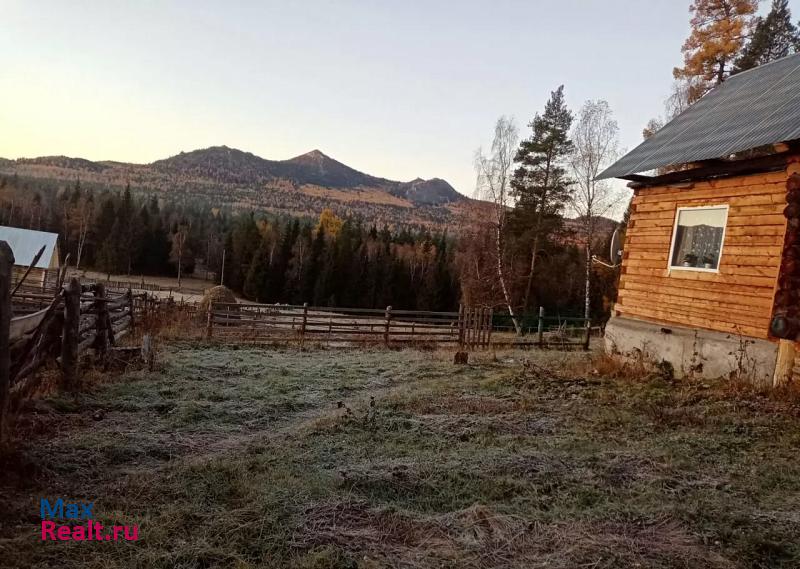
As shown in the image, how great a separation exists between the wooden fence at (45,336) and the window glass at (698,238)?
35.4 feet

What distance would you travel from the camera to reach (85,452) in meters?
4.81

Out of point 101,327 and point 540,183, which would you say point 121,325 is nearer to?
point 101,327

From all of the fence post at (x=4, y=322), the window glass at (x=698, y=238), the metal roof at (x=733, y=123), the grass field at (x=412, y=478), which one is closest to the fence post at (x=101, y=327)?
the grass field at (x=412, y=478)

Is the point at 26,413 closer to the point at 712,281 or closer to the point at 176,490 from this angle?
the point at 176,490

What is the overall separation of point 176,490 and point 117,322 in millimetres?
10263

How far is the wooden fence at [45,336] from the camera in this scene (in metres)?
4.43

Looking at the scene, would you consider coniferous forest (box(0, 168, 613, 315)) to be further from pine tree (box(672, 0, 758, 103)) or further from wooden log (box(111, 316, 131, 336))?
wooden log (box(111, 316, 131, 336))

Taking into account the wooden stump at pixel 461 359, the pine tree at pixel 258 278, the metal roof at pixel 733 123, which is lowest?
the pine tree at pixel 258 278

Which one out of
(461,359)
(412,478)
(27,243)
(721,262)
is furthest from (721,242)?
(27,243)

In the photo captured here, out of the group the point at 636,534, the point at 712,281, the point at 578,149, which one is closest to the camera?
the point at 636,534

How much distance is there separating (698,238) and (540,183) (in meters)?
22.9

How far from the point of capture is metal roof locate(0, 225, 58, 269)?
34.1 meters

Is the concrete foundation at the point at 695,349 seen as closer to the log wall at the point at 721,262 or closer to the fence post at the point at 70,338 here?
the log wall at the point at 721,262

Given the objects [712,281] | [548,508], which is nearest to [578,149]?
[712,281]
